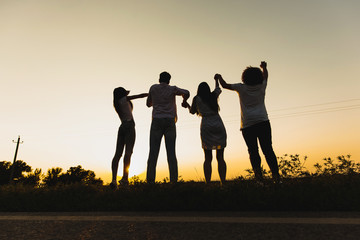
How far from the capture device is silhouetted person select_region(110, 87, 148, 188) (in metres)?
5.70

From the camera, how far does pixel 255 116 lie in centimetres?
446

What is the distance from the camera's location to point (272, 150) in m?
4.36

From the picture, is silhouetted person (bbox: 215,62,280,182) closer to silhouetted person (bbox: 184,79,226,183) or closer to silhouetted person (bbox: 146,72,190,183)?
silhouetted person (bbox: 184,79,226,183)

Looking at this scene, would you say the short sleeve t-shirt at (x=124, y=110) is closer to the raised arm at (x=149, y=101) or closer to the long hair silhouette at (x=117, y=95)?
the long hair silhouette at (x=117, y=95)

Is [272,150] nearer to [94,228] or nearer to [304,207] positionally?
[304,207]

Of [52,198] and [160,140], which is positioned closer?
[52,198]

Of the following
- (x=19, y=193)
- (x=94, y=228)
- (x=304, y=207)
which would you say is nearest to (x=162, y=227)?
(x=94, y=228)

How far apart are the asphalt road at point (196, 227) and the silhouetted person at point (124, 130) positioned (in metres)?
2.84

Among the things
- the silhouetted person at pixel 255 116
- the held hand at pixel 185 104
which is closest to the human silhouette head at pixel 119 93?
the held hand at pixel 185 104

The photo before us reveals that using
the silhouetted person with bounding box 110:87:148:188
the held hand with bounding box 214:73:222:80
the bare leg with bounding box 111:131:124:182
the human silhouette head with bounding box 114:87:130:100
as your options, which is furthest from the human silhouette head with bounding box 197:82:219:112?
the bare leg with bounding box 111:131:124:182

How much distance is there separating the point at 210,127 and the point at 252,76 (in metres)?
1.33

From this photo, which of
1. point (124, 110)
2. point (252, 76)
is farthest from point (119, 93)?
point (252, 76)

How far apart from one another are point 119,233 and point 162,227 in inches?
15.5

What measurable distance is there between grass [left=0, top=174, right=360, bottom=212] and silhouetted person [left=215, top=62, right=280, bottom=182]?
0.55 metres
